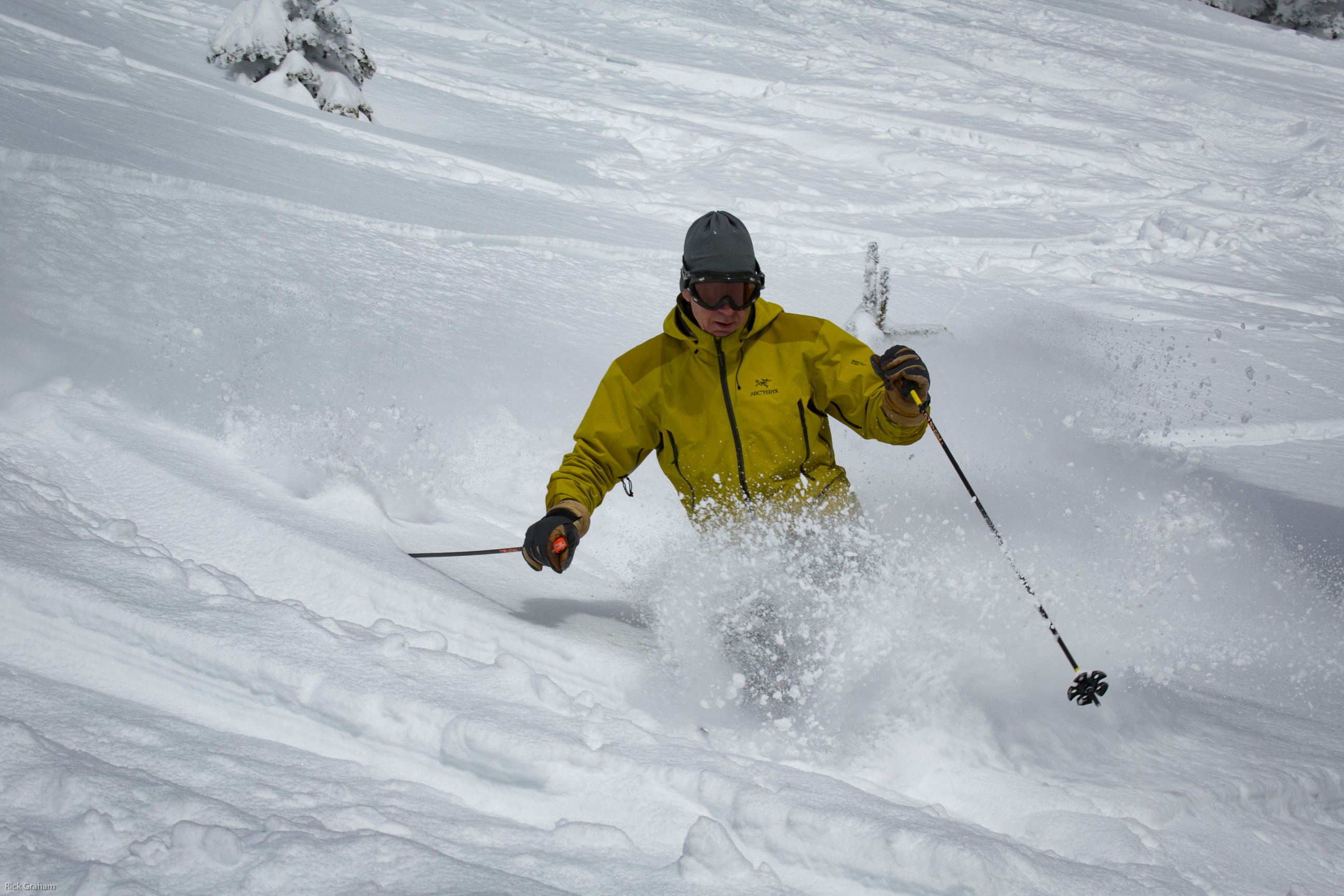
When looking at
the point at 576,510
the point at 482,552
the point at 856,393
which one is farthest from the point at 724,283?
the point at 482,552

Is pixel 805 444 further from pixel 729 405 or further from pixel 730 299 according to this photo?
pixel 730 299

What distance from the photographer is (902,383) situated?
2.89 meters

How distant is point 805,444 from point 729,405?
0.34 metres

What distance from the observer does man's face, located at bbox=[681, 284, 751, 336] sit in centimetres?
290

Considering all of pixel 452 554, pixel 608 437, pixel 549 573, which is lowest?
pixel 549 573

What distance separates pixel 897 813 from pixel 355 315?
14.7 ft

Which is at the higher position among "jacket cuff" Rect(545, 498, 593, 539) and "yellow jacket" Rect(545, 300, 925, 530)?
"yellow jacket" Rect(545, 300, 925, 530)

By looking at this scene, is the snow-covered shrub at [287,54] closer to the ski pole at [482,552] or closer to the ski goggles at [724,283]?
the ski pole at [482,552]

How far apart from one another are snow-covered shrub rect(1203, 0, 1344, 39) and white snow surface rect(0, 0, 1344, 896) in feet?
54.7

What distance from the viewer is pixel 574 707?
7.77ft

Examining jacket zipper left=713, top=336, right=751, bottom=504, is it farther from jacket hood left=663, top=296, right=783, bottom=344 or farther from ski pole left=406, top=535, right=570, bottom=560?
ski pole left=406, top=535, right=570, bottom=560

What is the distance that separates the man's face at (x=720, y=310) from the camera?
290cm

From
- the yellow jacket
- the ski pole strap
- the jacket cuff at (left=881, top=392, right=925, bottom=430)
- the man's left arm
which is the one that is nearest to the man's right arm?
the yellow jacket

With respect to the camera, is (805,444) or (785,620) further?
(805,444)
